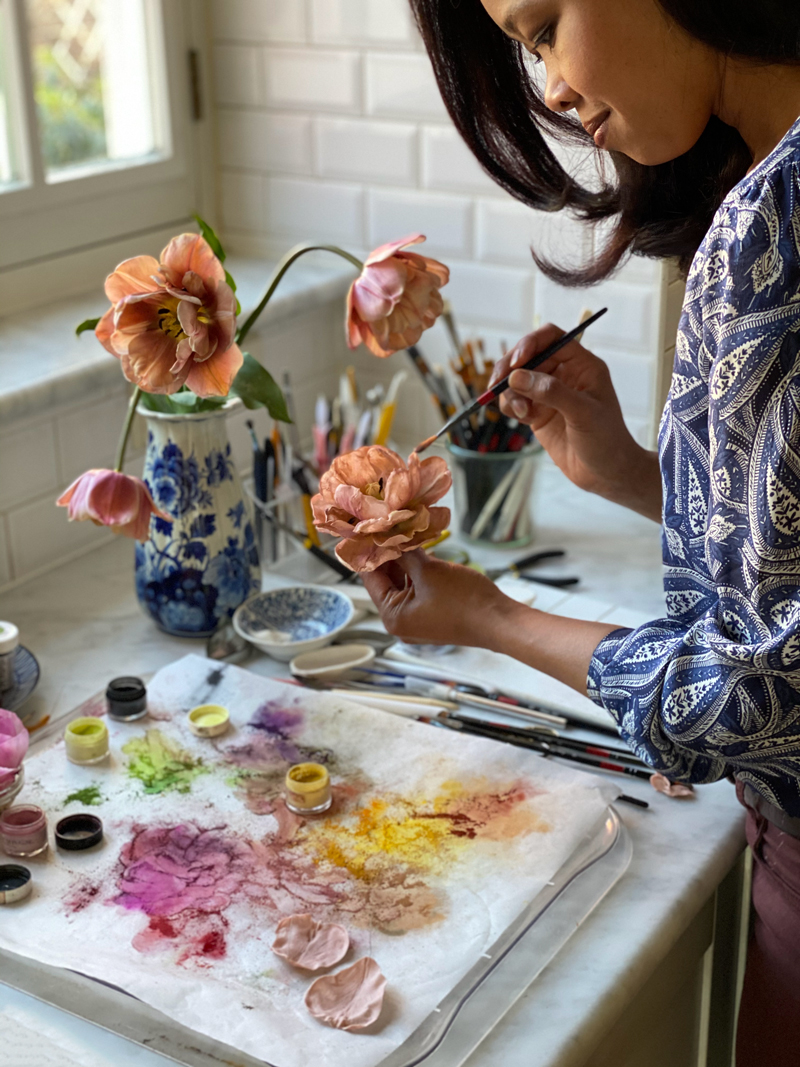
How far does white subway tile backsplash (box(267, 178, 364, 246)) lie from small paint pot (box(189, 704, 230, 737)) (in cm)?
98

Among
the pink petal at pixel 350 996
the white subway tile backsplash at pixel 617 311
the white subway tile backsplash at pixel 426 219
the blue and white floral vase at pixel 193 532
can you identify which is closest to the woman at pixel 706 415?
the pink petal at pixel 350 996

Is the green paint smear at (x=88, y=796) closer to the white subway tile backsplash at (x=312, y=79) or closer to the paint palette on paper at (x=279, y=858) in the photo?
the paint palette on paper at (x=279, y=858)

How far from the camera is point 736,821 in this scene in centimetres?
99

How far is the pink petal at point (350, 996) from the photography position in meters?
0.74

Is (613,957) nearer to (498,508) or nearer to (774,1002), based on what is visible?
(774,1002)

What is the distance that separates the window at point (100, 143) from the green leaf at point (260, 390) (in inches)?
25.1

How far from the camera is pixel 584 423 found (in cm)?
108

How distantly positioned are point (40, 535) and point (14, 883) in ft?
2.24

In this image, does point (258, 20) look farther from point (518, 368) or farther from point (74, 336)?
point (518, 368)

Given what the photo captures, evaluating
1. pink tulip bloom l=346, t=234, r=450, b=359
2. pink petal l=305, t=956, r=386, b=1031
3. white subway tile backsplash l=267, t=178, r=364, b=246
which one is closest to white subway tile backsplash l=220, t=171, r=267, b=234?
white subway tile backsplash l=267, t=178, r=364, b=246

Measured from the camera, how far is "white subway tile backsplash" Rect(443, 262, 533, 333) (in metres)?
1.72

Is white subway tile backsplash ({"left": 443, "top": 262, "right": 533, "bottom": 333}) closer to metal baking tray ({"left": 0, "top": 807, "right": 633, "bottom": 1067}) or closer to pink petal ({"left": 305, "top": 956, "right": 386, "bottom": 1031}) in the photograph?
metal baking tray ({"left": 0, "top": 807, "right": 633, "bottom": 1067})

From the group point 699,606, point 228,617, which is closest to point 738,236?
point 699,606

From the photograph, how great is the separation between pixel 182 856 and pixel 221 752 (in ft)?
0.46
